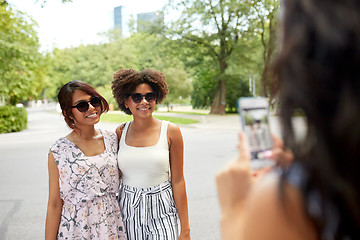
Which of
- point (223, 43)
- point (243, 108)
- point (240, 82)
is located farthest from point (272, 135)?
point (240, 82)

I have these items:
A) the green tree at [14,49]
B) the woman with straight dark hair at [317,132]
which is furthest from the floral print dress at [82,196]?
the green tree at [14,49]

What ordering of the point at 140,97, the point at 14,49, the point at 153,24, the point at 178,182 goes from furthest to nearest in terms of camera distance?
the point at 153,24 < the point at 14,49 < the point at 140,97 < the point at 178,182

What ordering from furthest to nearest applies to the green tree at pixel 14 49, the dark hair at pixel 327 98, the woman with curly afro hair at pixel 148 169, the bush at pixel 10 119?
1. the bush at pixel 10 119
2. the green tree at pixel 14 49
3. the woman with curly afro hair at pixel 148 169
4. the dark hair at pixel 327 98

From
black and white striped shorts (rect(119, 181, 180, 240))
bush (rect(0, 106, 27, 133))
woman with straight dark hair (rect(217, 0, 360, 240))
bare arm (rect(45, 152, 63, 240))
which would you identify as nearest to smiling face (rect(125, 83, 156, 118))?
black and white striped shorts (rect(119, 181, 180, 240))

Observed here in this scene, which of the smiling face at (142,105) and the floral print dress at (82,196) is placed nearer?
the floral print dress at (82,196)

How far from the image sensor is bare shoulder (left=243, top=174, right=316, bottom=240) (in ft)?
1.98

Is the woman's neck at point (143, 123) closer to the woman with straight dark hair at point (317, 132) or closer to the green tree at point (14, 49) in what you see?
the woman with straight dark hair at point (317, 132)

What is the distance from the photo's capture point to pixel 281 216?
1.99 feet

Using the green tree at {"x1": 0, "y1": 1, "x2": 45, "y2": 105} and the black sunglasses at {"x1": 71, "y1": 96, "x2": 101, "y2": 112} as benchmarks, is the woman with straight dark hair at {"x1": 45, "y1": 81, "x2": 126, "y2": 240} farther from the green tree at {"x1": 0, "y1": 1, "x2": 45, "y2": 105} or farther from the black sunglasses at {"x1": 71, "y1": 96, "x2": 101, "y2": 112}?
the green tree at {"x1": 0, "y1": 1, "x2": 45, "y2": 105}

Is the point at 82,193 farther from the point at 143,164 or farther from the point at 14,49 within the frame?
the point at 14,49

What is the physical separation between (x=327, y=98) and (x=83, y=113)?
6.59 feet

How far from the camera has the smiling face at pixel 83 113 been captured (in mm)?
2342

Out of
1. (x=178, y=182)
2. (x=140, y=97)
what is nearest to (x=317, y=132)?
(x=178, y=182)

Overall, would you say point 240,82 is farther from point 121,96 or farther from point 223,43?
point 121,96
